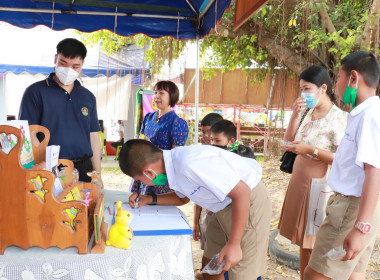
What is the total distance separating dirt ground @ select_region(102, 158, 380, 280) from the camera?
10.8ft

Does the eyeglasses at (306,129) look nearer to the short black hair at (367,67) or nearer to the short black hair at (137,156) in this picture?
the short black hair at (367,67)

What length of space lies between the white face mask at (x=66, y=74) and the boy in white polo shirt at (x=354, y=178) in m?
1.63

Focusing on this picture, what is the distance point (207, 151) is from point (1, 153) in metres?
0.78

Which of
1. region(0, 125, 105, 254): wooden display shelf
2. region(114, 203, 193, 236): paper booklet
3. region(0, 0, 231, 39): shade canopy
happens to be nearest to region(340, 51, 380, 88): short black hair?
region(114, 203, 193, 236): paper booklet

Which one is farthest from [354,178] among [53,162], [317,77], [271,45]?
[271,45]

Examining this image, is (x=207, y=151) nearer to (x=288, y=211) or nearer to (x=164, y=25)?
(x=288, y=211)

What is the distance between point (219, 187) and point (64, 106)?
1401 mm

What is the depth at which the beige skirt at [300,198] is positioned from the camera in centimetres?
233

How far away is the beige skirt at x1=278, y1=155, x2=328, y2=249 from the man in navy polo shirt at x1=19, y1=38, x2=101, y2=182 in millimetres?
1452

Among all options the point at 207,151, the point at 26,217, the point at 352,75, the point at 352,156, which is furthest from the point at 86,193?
the point at 352,75

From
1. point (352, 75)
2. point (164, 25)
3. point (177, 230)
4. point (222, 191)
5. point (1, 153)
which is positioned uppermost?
point (164, 25)

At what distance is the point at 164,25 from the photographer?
13.5 feet

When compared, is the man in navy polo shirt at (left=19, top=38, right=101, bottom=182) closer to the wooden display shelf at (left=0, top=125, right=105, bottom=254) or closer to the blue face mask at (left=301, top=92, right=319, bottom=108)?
the wooden display shelf at (left=0, top=125, right=105, bottom=254)

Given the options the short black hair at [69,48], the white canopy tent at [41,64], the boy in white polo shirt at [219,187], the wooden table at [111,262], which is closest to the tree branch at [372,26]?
the boy in white polo shirt at [219,187]
